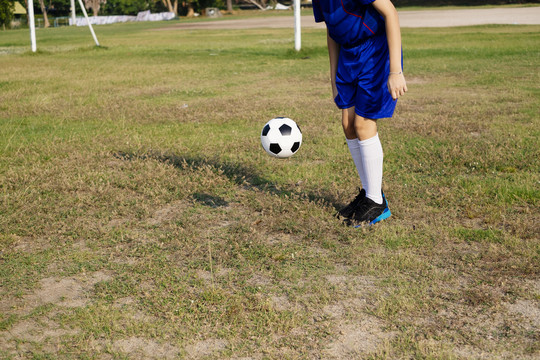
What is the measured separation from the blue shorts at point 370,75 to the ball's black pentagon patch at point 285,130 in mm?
619

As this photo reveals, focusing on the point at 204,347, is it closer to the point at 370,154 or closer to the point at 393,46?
the point at 370,154

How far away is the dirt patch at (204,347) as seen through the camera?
2969mm

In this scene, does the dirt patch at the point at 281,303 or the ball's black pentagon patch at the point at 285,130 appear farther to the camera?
the ball's black pentagon patch at the point at 285,130

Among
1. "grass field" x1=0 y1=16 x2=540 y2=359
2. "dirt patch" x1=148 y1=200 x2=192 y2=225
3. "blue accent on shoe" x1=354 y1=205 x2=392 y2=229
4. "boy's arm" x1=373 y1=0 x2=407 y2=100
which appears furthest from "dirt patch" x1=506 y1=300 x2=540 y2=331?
"dirt patch" x1=148 y1=200 x2=192 y2=225

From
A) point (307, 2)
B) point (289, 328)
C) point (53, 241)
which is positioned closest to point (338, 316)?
point (289, 328)

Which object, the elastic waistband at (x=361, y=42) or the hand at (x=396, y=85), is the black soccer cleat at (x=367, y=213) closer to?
the hand at (x=396, y=85)

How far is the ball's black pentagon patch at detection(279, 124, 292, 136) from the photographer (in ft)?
15.8

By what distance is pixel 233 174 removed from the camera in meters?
6.25

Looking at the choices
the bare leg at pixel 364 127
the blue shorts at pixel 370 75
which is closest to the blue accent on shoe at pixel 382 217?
the bare leg at pixel 364 127

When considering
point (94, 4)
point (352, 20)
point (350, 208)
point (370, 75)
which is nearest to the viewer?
point (352, 20)

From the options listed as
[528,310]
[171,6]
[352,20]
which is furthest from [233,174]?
[171,6]

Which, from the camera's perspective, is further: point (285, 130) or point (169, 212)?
point (169, 212)

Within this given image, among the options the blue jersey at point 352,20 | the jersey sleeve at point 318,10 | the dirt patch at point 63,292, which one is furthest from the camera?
the jersey sleeve at point 318,10

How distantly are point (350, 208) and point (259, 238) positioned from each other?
89 centimetres
